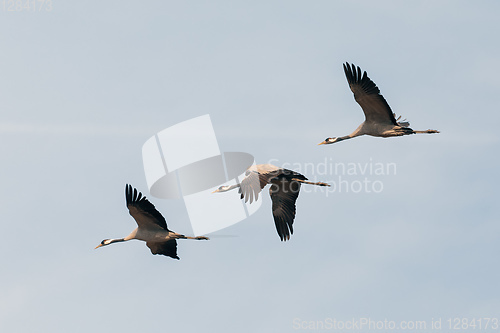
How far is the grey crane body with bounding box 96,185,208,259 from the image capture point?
1131 inches

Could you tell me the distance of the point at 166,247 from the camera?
31.3 metres

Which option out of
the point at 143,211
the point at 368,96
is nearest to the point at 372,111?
the point at 368,96

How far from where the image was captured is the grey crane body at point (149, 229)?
2873 cm

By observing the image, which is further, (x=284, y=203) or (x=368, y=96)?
(x=284, y=203)

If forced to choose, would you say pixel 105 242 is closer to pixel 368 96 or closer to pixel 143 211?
pixel 143 211

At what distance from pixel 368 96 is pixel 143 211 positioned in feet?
22.8

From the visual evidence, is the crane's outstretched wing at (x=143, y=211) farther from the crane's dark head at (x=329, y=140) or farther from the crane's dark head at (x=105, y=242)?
the crane's dark head at (x=329, y=140)

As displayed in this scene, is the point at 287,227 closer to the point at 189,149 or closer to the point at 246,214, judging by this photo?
the point at 246,214

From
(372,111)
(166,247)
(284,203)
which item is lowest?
(166,247)

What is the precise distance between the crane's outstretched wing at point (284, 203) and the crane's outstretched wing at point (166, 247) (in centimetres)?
309

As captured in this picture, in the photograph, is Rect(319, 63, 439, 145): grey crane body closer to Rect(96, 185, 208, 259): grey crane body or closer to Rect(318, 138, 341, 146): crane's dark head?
Rect(318, 138, 341, 146): crane's dark head

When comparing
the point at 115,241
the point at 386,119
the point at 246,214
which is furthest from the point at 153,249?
the point at 386,119

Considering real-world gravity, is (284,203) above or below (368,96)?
below

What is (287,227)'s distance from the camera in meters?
31.3
